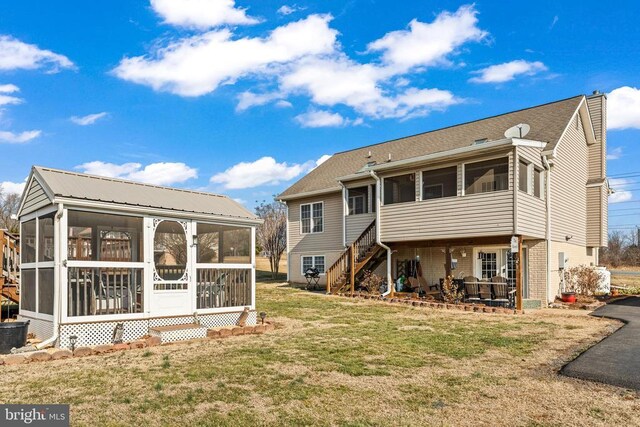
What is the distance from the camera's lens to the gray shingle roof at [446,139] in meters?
17.0

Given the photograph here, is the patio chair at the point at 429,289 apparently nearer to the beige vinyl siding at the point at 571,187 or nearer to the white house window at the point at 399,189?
the white house window at the point at 399,189

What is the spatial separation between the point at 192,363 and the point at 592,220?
62.4ft

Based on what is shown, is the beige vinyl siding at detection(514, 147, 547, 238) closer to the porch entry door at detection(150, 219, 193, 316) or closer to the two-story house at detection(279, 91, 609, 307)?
the two-story house at detection(279, 91, 609, 307)

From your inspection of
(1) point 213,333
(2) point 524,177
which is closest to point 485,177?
(2) point 524,177

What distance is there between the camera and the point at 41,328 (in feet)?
29.0

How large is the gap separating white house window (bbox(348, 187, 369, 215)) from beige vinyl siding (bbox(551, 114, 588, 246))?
7114 mm

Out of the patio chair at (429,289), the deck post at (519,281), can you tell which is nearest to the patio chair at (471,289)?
the patio chair at (429,289)

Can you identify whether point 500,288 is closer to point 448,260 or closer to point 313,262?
point 448,260

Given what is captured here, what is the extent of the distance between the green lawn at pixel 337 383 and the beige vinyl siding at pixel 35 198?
3.32 metres

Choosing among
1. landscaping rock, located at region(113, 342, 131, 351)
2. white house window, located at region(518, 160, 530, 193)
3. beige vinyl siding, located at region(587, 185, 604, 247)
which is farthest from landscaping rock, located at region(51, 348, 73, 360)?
beige vinyl siding, located at region(587, 185, 604, 247)

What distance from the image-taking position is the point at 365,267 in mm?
18062

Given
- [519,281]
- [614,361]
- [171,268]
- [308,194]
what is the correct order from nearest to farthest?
[614,361], [171,268], [519,281], [308,194]

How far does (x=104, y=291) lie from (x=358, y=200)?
497 inches

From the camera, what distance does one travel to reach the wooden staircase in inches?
683
